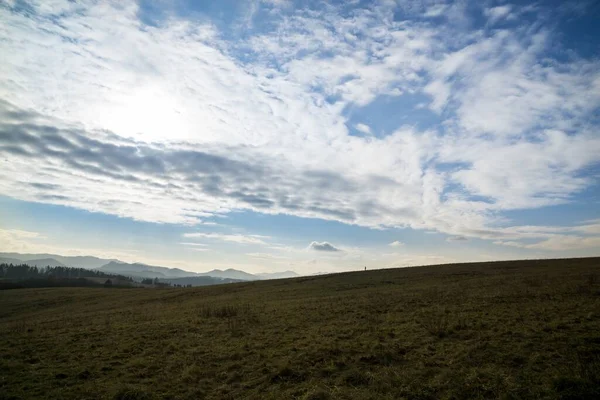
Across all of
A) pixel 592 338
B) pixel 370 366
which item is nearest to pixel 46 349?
pixel 370 366

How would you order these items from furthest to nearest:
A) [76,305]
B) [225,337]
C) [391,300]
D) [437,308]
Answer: [76,305], [391,300], [437,308], [225,337]

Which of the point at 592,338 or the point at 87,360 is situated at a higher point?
the point at 592,338

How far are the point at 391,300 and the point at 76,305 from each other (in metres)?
41.0

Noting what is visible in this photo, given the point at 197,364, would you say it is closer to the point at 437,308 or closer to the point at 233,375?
the point at 233,375

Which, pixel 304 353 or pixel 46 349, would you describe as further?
pixel 46 349

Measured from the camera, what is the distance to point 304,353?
1333 cm

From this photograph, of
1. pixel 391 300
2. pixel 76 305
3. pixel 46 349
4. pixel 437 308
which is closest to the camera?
pixel 46 349

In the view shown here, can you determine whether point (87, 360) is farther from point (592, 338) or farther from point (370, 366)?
point (592, 338)

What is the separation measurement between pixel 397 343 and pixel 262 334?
7126mm

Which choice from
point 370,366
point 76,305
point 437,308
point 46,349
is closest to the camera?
point 370,366

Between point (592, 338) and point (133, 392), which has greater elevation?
point (592, 338)

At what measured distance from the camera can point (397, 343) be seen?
45.9ft

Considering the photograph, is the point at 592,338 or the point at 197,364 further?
the point at 197,364

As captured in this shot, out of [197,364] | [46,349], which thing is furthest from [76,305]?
[197,364]
